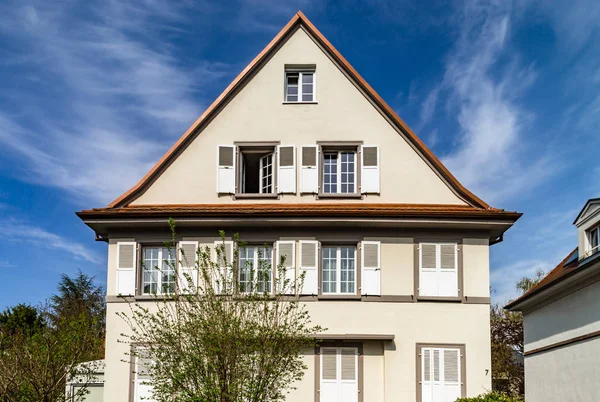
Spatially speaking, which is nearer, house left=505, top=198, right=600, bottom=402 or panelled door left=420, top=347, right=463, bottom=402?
house left=505, top=198, right=600, bottom=402

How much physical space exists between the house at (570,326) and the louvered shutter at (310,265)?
606 cm

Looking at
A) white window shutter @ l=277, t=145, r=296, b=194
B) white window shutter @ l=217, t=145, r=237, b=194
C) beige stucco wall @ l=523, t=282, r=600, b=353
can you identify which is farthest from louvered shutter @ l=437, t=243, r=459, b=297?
white window shutter @ l=217, t=145, r=237, b=194

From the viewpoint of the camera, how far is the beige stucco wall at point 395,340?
1725 centimetres

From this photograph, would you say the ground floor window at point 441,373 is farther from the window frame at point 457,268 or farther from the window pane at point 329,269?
the window pane at point 329,269

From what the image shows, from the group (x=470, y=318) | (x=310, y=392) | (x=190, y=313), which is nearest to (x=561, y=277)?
(x=470, y=318)

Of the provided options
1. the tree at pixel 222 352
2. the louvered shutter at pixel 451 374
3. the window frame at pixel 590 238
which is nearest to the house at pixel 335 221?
the louvered shutter at pixel 451 374

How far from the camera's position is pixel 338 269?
18.1m

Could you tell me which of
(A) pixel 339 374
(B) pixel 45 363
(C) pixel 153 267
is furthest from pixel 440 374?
(B) pixel 45 363

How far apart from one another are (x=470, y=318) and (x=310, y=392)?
4662 millimetres

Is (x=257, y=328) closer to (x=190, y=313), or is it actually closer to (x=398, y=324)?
(x=190, y=313)

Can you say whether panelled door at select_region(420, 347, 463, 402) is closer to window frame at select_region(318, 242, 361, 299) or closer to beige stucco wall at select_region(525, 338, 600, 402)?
window frame at select_region(318, 242, 361, 299)

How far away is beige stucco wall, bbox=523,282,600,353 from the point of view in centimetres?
1491

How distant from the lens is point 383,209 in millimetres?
17578

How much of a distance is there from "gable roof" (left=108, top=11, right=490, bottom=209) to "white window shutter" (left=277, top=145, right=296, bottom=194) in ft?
7.82
